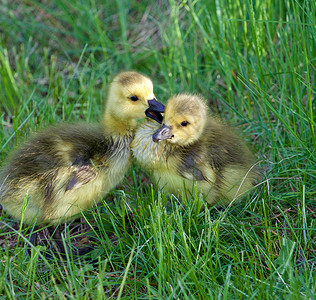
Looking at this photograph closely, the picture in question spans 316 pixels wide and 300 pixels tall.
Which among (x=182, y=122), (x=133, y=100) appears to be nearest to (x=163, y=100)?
(x=133, y=100)

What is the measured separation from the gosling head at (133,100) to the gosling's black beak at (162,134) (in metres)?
0.16

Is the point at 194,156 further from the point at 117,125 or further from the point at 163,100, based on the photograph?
the point at 163,100

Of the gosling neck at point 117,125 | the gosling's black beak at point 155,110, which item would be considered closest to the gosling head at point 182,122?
the gosling's black beak at point 155,110

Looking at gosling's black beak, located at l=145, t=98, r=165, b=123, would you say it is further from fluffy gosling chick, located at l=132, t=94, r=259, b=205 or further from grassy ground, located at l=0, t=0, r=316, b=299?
grassy ground, located at l=0, t=0, r=316, b=299

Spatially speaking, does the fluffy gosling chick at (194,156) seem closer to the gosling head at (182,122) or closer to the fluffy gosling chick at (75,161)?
the gosling head at (182,122)

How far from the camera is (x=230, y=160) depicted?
101 inches

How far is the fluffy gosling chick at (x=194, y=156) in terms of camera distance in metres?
2.51

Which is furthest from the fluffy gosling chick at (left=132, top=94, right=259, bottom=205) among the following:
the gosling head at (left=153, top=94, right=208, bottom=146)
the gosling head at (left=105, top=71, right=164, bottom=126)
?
the gosling head at (left=105, top=71, right=164, bottom=126)

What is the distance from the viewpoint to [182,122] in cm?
251

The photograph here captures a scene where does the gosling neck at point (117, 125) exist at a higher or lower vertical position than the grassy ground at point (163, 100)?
higher

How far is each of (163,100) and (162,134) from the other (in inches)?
42.8

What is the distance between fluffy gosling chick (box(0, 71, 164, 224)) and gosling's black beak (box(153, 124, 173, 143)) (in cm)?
19

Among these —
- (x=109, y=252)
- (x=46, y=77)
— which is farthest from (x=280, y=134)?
(x=46, y=77)

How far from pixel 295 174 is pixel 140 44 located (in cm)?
216
